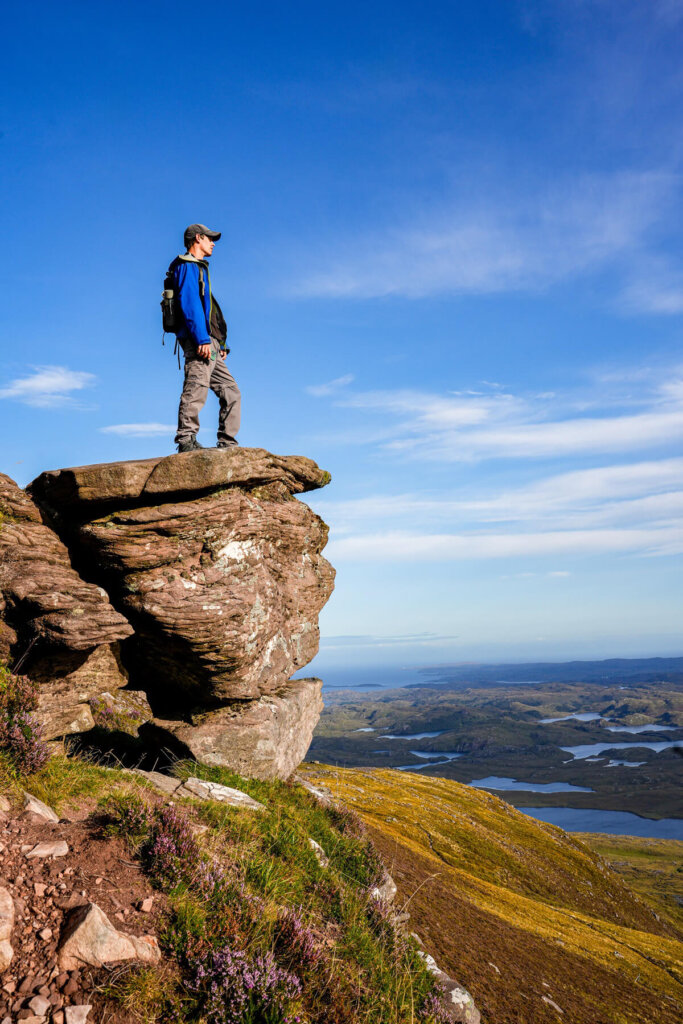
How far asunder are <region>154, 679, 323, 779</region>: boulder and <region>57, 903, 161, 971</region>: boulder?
8698 millimetres

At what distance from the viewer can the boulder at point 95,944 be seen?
6277 mm

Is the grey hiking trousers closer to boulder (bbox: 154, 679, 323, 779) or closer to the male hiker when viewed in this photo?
the male hiker

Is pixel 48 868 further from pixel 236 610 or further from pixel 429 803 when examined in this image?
pixel 429 803

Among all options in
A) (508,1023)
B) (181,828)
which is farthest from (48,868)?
(508,1023)

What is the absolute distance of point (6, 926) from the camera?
621cm

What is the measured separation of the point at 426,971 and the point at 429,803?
1768 inches

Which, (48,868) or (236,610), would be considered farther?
(236,610)

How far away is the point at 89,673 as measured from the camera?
577 inches

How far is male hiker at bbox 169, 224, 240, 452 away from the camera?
47.3ft

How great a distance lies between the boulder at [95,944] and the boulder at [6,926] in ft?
1.73

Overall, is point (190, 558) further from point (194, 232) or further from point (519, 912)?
point (519, 912)

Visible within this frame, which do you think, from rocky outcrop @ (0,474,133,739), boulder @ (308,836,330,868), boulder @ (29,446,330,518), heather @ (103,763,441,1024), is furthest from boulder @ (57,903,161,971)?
boulder @ (29,446,330,518)

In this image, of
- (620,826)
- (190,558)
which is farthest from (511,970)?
(620,826)

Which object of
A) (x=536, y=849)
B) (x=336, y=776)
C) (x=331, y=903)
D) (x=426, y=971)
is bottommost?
(x=536, y=849)
